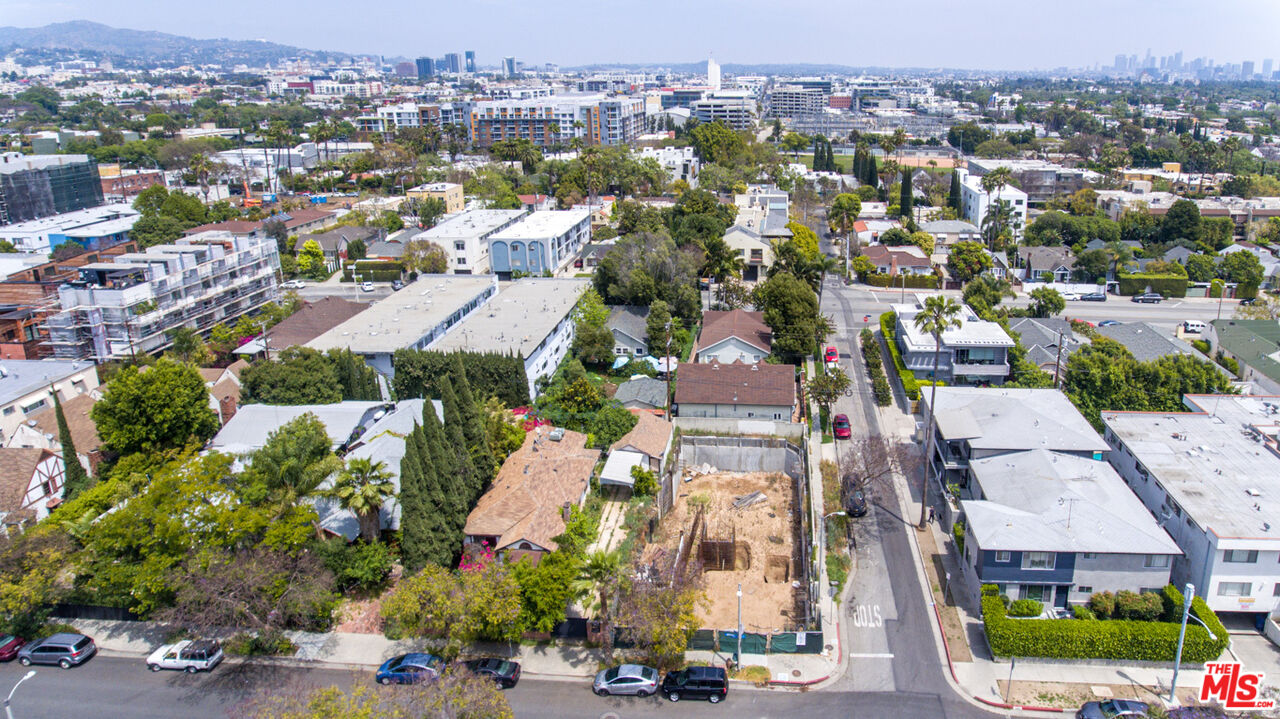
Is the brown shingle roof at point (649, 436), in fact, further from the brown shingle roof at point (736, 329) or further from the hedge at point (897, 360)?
the hedge at point (897, 360)

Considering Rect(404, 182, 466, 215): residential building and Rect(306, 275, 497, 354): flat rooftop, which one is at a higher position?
Rect(404, 182, 466, 215): residential building

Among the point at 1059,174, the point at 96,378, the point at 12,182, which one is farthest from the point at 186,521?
the point at 1059,174

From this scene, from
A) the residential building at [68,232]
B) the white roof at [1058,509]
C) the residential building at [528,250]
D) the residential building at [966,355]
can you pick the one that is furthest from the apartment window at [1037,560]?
the residential building at [68,232]

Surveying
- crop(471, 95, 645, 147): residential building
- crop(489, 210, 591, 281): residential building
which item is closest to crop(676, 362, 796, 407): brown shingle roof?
crop(489, 210, 591, 281): residential building

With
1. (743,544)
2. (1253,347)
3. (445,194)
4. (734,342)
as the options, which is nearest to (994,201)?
(1253,347)

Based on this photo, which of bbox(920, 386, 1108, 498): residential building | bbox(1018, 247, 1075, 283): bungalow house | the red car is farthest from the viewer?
bbox(1018, 247, 1075, 283): bungalow house

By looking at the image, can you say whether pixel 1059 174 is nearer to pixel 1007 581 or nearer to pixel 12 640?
pixel 1007 581

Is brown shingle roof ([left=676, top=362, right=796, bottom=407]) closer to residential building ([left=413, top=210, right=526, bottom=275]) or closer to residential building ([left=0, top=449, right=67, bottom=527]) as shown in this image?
residential building ([left=0, top=449, right=67, bottom=527])
